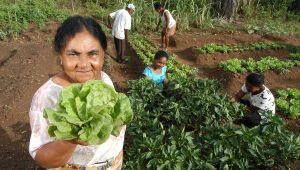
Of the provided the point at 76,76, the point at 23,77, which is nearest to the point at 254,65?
the point at 23,77

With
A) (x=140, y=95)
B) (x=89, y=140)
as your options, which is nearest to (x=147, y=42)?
(x=140, y=95)

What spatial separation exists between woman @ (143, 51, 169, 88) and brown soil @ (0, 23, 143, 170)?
1303 mm

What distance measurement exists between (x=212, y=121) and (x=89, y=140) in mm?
3037

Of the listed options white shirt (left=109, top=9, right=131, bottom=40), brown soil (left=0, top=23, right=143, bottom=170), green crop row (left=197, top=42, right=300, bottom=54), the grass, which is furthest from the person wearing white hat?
the grass

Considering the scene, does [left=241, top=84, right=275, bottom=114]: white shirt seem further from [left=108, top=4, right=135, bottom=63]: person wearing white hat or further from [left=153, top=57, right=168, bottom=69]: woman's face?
[left=108, top=4, right=135, bottom=63]: person wearing white hat

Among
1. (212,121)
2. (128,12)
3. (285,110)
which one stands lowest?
(285,110)

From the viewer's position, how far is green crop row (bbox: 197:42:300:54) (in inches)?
374

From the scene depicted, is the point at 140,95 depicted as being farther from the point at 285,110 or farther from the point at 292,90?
Result: the point at 292,90

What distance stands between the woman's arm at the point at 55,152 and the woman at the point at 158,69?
403 cm

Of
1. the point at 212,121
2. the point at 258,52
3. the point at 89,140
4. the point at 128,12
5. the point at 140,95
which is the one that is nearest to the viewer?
the point at 89,140

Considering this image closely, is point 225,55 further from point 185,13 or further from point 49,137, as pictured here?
point 49,137

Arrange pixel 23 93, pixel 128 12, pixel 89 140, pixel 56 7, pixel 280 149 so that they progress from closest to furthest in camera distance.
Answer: pixel 89 140
pixel 280 149
pixel 23 93
pixel 128 12
pixel 56 7

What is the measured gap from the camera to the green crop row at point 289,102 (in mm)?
6449

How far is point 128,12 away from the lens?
8.69m
